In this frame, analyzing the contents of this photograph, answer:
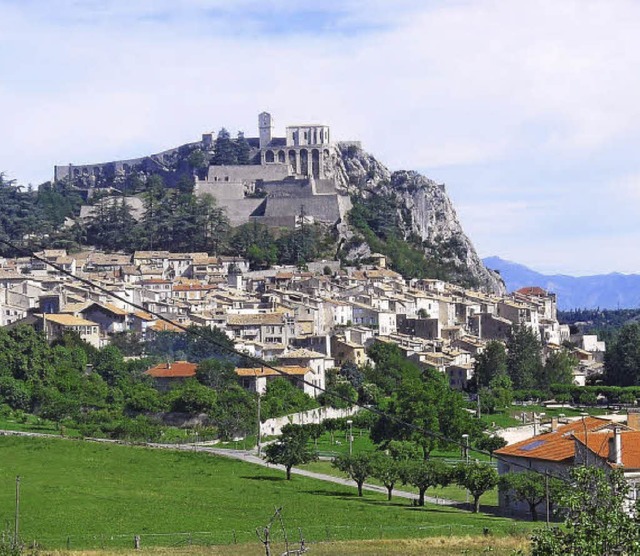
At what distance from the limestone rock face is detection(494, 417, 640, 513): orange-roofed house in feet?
267

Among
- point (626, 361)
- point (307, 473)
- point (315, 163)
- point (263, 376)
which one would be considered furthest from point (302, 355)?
point (315, 163)

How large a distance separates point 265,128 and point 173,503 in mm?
101959

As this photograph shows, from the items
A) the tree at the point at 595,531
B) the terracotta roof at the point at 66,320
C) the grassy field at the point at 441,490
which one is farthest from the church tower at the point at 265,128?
the tree at the point at 595,531

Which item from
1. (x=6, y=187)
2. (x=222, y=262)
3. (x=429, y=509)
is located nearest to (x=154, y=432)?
(x=429, y=509)

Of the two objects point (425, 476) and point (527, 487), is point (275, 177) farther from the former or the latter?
point (527, 487)

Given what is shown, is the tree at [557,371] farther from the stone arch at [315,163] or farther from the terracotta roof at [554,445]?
the terracotta roof at [554,445]

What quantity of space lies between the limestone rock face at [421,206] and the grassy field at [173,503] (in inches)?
3112

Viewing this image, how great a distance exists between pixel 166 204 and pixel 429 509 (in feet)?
274

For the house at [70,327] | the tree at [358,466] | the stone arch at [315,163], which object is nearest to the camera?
the tree at [358,466]

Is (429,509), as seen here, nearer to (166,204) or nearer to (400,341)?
(400,341)

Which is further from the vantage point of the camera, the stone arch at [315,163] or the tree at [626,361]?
the stone arch at [315,163]

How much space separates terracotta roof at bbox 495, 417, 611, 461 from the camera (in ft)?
151

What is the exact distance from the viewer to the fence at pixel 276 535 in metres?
36.3

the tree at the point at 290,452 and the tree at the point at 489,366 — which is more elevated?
the tree at the point at 489,366
